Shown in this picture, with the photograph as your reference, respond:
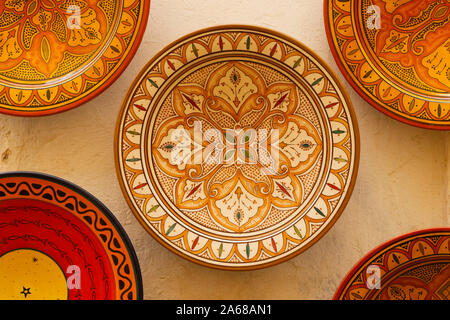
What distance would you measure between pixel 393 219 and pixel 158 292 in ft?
2.19

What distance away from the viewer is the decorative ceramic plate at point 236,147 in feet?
4.07

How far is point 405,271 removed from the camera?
125 cm

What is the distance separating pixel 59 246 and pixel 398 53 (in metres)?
1.05

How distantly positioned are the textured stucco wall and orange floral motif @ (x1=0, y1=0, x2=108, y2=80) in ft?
0.45

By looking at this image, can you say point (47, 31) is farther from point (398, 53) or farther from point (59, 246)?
point (398, 53)

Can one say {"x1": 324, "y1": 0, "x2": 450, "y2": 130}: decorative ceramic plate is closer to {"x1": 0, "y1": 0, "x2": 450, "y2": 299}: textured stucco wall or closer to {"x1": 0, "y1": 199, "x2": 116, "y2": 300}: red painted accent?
{"x1": 0, "y1": 0, "x2": 450, "y2": 299}: textured stucco wall

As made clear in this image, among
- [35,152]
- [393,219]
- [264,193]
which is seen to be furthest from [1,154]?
[393,219]

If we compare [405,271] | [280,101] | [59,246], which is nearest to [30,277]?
[59,246]

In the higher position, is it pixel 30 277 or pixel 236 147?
pixel 236 147

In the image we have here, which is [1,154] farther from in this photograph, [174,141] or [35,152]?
[174,141]

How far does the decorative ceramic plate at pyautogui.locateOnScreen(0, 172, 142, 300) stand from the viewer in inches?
47.5

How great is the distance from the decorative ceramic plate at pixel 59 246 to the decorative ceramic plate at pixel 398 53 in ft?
2.42

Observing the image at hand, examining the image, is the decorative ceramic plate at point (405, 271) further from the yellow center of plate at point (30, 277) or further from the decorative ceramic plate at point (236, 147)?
the yellow center of plate at point (30, 277)

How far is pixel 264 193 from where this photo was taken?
1.32 metres
